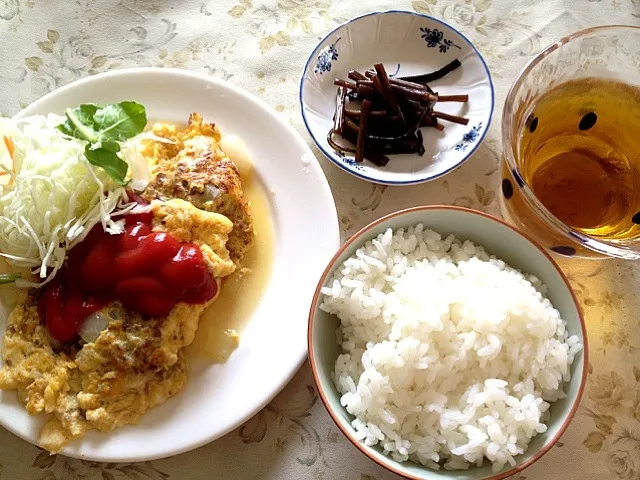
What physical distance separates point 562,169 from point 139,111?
1.41 meters

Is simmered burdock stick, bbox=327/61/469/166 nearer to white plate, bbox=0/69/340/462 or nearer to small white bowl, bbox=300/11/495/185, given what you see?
small white bowl, bbox=300/11/495/185

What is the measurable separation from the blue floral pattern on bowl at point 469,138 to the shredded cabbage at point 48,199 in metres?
1.19

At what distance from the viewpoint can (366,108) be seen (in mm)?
2236

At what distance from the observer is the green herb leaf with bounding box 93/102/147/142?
6.43 feet

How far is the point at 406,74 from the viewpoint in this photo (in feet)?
7.93

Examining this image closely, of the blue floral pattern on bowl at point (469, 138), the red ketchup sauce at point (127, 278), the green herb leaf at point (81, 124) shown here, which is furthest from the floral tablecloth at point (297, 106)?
the green herb leaf at point (81, 124)

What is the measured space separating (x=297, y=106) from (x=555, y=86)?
97 centimetres

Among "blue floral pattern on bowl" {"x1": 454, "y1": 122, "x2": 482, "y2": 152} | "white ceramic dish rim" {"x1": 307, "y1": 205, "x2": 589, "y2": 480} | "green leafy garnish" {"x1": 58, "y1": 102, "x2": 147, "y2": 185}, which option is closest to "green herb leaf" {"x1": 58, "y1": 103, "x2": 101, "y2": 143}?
"green leafy garnish" {"x1": 58, "y1": 102, "x2": 147, "y2": 185}

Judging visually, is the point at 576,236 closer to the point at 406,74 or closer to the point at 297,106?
the point at 406,74

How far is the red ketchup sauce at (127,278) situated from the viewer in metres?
1.89

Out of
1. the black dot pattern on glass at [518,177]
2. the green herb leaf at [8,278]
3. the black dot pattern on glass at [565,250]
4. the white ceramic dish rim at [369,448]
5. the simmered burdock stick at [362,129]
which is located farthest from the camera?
the simmered burdock stick at [362,129]

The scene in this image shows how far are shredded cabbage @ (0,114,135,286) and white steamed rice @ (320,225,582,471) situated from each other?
2.68 ft

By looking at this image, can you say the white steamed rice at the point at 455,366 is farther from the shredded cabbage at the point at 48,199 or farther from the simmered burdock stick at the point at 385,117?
the shredded cabbage at the point at 48,199

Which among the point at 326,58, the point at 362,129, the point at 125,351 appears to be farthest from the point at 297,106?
the point at 125,351
